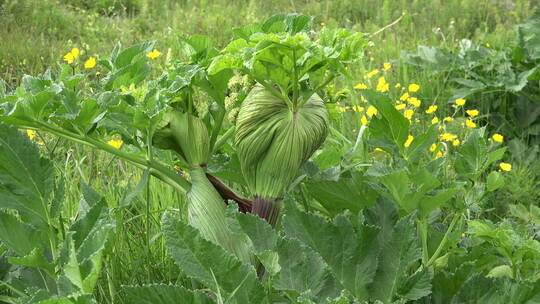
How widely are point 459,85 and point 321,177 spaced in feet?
7.50

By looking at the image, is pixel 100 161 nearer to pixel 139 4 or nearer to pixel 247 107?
pixel 247 107

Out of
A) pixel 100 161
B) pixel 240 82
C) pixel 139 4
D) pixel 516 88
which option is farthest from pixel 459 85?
pixel 139 4

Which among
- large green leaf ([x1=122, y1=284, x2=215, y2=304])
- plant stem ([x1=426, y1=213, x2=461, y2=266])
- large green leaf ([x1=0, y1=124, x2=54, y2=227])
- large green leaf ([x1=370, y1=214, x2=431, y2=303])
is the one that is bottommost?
plant stem ([x1=426, y1=213, x2=461, y2=266])

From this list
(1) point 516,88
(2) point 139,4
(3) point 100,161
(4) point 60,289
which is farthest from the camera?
(2) point 139,4

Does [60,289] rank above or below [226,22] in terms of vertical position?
above

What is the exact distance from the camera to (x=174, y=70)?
1.25 meters

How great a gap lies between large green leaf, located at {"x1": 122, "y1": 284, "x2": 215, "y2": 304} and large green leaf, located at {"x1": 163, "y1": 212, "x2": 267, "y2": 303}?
3cm

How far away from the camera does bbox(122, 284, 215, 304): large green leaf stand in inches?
40.0

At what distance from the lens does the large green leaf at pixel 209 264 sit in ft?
3.44

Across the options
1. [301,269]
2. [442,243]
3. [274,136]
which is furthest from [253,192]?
[442,243]

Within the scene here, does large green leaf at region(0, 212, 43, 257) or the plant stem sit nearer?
large green leaf at region(0, 212, 43, 257)

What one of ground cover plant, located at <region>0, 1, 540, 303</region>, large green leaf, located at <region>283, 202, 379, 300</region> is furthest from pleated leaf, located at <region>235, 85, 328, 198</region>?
large green leaf, located at <region>283, 202, 379, 300</region>

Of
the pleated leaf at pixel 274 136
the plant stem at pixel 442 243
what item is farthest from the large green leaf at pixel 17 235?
the plant stem at pixel 442 243

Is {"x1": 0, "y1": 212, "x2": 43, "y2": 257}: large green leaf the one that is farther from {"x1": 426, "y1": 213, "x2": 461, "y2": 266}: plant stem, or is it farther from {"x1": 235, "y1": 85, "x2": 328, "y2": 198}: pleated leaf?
{"x1": 426, "y1": 213, "x2": 461, "y2": 266}: plant stem
